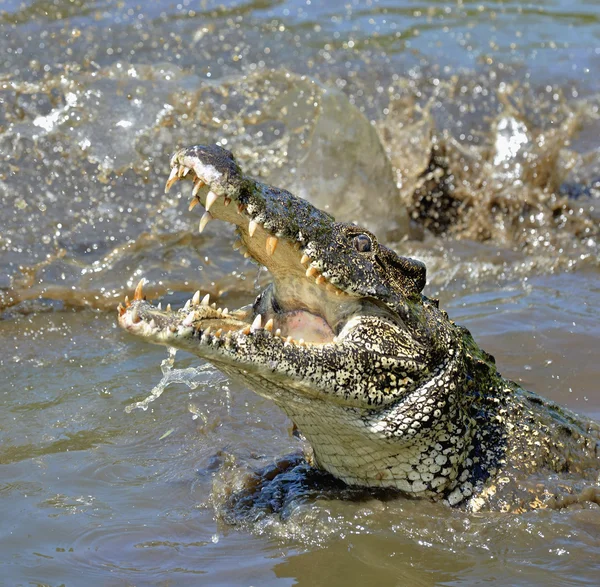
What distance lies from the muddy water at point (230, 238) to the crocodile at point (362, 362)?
0.22 meters

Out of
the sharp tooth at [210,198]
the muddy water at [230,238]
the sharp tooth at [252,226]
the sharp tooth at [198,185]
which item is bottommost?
the muddy water at [230,238]

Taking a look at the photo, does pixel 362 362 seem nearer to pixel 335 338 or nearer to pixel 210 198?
pixel 335 338

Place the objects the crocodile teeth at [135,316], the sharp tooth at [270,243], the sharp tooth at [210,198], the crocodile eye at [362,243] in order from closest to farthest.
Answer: the crocodile teeth at [135,316]
the sharp tooth at [210,198]
the sharp tooth at [270,243]
the crocodile eye at [362,243]

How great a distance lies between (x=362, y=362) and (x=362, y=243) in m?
0.56

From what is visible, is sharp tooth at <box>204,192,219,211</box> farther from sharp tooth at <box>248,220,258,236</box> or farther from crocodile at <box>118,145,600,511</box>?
sharp tooth at <box>248,220,258,236</box>

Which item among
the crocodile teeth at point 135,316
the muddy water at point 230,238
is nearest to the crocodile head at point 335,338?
the crocodile teeth at point 135,316

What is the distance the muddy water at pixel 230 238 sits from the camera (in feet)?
13.0

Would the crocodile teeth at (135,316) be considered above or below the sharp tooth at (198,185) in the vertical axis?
below

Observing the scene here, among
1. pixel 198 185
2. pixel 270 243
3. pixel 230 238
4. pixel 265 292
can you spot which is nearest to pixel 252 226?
pixel 270 243

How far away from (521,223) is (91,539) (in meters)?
6.49

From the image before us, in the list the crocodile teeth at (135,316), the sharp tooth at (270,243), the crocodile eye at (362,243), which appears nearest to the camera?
the crocodile teeth at (135,316)

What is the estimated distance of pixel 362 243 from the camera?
12.9ft

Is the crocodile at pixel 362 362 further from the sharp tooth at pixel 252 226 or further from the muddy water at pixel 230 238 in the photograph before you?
the muddy water at pixel 230 238

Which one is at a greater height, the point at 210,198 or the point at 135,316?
the point at 210,198
